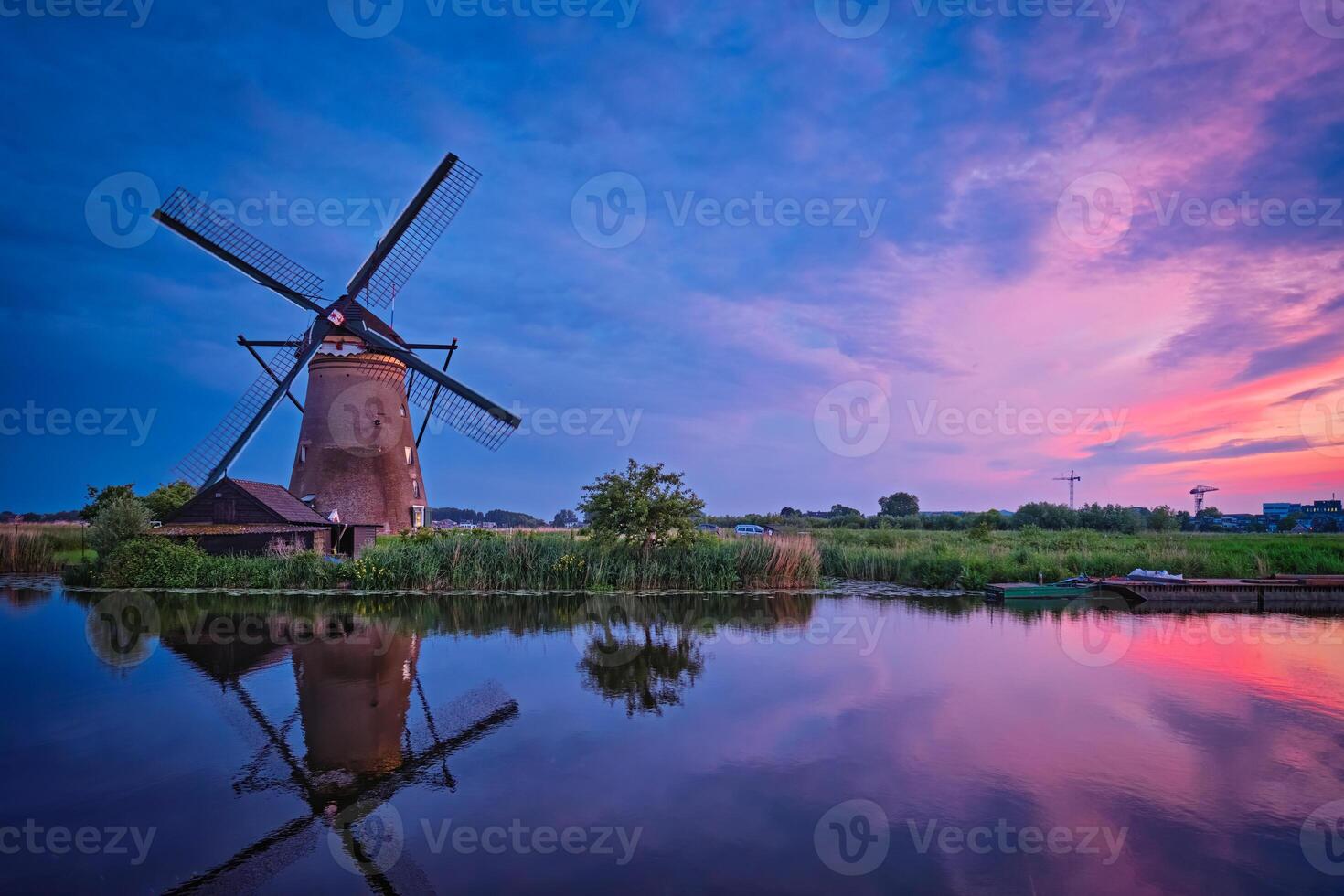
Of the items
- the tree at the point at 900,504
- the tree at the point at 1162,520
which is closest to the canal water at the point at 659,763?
the tree at the point at 1162,520

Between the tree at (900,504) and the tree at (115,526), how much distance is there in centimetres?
6746

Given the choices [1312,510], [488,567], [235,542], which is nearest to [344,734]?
[488,567]

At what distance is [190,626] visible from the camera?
13945mm

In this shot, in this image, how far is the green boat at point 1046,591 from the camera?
66.0ft

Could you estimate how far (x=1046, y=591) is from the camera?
67.0ft

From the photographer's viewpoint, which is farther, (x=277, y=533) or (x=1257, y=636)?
(x=277, y=533)

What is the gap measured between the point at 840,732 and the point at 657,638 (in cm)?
572

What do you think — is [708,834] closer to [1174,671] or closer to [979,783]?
[979,783]

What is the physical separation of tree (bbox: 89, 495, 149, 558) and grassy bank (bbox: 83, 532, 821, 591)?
0.41 meters

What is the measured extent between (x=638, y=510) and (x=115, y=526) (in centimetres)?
1477

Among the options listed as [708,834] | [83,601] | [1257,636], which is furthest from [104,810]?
[1257,636]

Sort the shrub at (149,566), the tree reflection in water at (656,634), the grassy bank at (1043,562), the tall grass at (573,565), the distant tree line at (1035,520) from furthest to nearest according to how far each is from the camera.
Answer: the distant tree line at (1035,520)
the grassy bank at (1043,562)
the tall grass at (573,565)
the shrub at (149,566)
the tree reflection in water at (656,634)

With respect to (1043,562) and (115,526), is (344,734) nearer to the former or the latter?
(115,526)

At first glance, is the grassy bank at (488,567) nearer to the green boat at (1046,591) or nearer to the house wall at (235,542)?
the house wall at (235,542)
